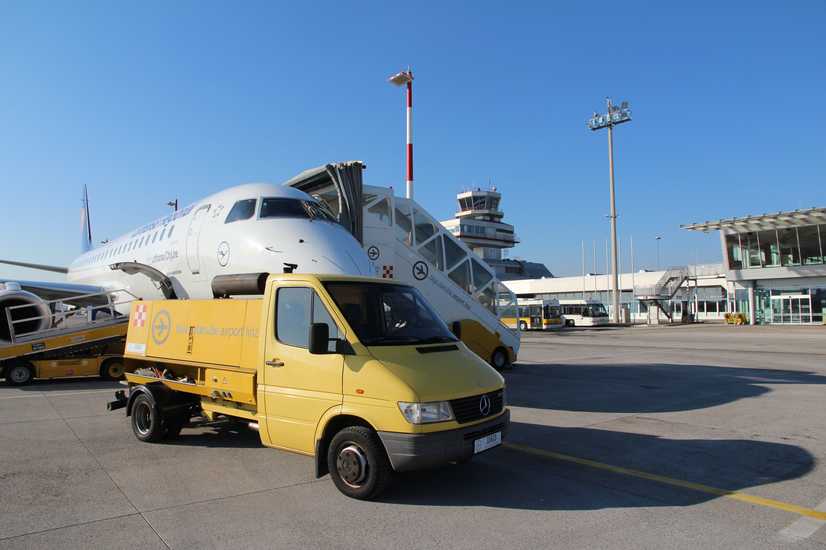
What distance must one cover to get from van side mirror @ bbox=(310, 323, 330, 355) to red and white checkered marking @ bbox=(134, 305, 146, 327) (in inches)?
173

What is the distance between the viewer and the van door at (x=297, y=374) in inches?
203

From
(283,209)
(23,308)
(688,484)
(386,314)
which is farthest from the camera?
(23,308)

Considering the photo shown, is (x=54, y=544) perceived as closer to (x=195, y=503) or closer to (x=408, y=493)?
(x=195, y=503)

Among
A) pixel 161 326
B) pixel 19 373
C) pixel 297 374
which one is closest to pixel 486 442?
pixel 297 374

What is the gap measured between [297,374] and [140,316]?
13.7ft

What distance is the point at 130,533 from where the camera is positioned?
4.22 meters

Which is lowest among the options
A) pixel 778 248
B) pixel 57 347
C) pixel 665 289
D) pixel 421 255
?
pixel 57 347

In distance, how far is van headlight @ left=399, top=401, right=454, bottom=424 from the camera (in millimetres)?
4633

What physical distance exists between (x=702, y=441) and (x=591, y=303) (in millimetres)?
49511

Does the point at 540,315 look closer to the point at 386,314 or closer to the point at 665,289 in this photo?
the point at 665,289

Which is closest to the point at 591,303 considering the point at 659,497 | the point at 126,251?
the point at 126,251

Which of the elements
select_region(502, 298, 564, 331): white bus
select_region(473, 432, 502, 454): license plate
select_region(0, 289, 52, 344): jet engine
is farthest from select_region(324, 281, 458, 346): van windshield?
select_region(502, 298, 564, 331): white bus

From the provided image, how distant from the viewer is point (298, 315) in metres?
5.62

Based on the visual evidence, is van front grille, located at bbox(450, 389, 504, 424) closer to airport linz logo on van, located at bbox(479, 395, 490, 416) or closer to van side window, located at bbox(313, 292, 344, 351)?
airport linz logo on van, located at bbox(479, 395, 490, 416)
